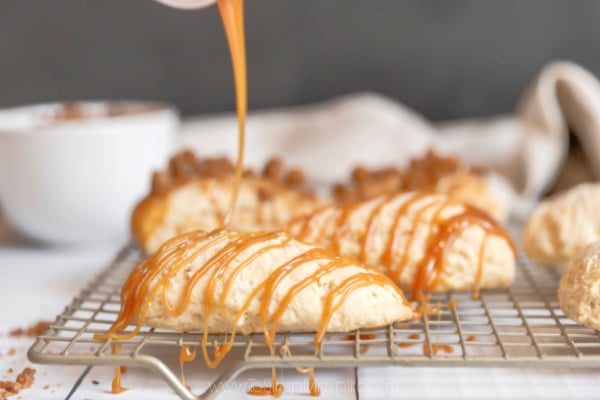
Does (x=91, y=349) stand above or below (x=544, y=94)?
below

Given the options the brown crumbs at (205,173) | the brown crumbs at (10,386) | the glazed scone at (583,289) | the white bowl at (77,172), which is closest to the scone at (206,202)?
the brown crumbs at (205,173)

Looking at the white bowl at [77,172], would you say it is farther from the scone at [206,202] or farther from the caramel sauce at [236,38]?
the caramel sauce at [236,38]

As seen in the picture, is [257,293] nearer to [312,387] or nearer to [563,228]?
[312,387]

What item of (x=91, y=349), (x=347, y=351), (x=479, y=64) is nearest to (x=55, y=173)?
(x=91, y=349)

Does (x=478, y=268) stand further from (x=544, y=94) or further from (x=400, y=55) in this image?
(x=400, y=55)

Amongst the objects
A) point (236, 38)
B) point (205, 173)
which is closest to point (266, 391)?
point (236, 38)

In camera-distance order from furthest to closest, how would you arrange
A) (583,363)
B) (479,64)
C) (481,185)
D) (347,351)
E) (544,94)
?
(479,64) < (544,94) < (481,185) < (347,351) < (583,363)
